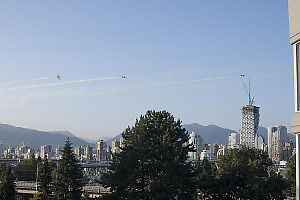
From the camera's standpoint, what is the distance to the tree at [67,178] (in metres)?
36.9

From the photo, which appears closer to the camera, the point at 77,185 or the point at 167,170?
the point at 167,170

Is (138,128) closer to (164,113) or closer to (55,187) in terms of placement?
(164,113)

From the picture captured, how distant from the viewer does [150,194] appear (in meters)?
29.8

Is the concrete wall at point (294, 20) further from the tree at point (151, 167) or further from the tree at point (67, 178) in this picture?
the tree at point (67, 178)

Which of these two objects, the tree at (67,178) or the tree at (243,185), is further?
the tree at (67,178)

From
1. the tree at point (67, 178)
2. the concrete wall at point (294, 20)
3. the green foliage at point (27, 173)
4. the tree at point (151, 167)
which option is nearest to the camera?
the concrete wall at point (294, 20)

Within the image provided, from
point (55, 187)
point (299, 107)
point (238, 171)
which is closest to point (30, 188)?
point (55, 187)

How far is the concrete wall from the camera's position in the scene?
13289mm

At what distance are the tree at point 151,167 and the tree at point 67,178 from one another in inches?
261

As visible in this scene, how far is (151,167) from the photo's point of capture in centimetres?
3117

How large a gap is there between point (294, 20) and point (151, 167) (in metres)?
19.9

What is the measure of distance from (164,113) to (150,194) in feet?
23.6

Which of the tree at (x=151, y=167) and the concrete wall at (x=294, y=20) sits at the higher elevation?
the concrete wall at (x=294, y=20)

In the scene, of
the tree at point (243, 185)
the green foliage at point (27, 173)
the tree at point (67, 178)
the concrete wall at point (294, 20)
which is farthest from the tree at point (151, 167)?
the green foliage at point (27, 173)
